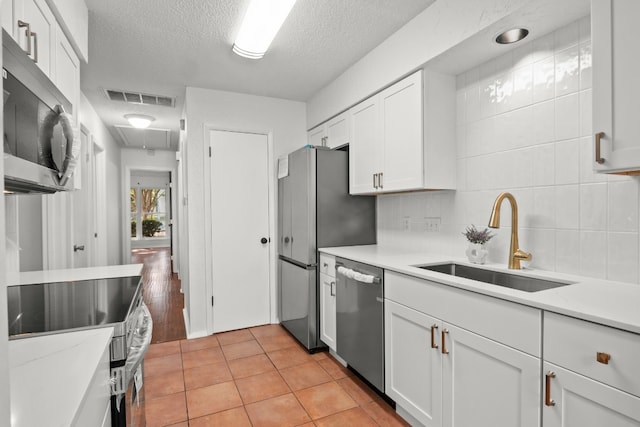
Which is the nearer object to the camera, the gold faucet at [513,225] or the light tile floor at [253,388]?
the gold faucet at [513,225]

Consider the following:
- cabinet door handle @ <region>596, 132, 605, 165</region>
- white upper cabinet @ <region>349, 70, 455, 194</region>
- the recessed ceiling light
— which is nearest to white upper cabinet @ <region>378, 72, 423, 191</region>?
white upper cabinet @ <region>349, 70, 455, 194</region>

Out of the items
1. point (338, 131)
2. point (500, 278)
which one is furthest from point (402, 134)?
point (500, 278)

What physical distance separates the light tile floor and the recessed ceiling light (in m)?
2.16

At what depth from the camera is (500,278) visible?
1.82 meters

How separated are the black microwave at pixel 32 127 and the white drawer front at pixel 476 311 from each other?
1.60 m

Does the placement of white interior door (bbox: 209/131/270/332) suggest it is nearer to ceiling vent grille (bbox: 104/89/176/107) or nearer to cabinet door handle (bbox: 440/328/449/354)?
ceiling vent grille (bbox: 104/89/176/107)

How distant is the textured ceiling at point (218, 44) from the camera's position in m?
2.02

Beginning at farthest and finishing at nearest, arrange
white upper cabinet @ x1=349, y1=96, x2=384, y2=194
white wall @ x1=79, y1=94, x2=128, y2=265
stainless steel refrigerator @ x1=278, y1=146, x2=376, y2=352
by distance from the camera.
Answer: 1. white wall @ x1=79, y1=94, x2=128, y2=265
2. stainless steel refrigerator @ x1=278, y1=146, x2=376, y2=352
3. white upper cabinet @ x1=349, y1=96, x2=384, y2=194

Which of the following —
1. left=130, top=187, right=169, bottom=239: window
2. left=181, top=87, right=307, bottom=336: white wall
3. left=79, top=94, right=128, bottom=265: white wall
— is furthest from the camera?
left=130, top=187, right=169, bottom=239: window

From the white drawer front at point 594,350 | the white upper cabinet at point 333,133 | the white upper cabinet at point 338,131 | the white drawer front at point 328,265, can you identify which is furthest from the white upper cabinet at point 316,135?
the white drawer front at point 594,350

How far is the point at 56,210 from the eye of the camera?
2869 mm

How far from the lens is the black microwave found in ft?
2.86

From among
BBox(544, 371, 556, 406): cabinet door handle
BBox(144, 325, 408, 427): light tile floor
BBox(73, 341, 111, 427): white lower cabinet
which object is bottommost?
BBox(144, 325, 408, 427): light tile floor

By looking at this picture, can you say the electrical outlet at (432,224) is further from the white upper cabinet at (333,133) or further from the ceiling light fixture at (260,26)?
the ceiling light fixture at (260,26)
